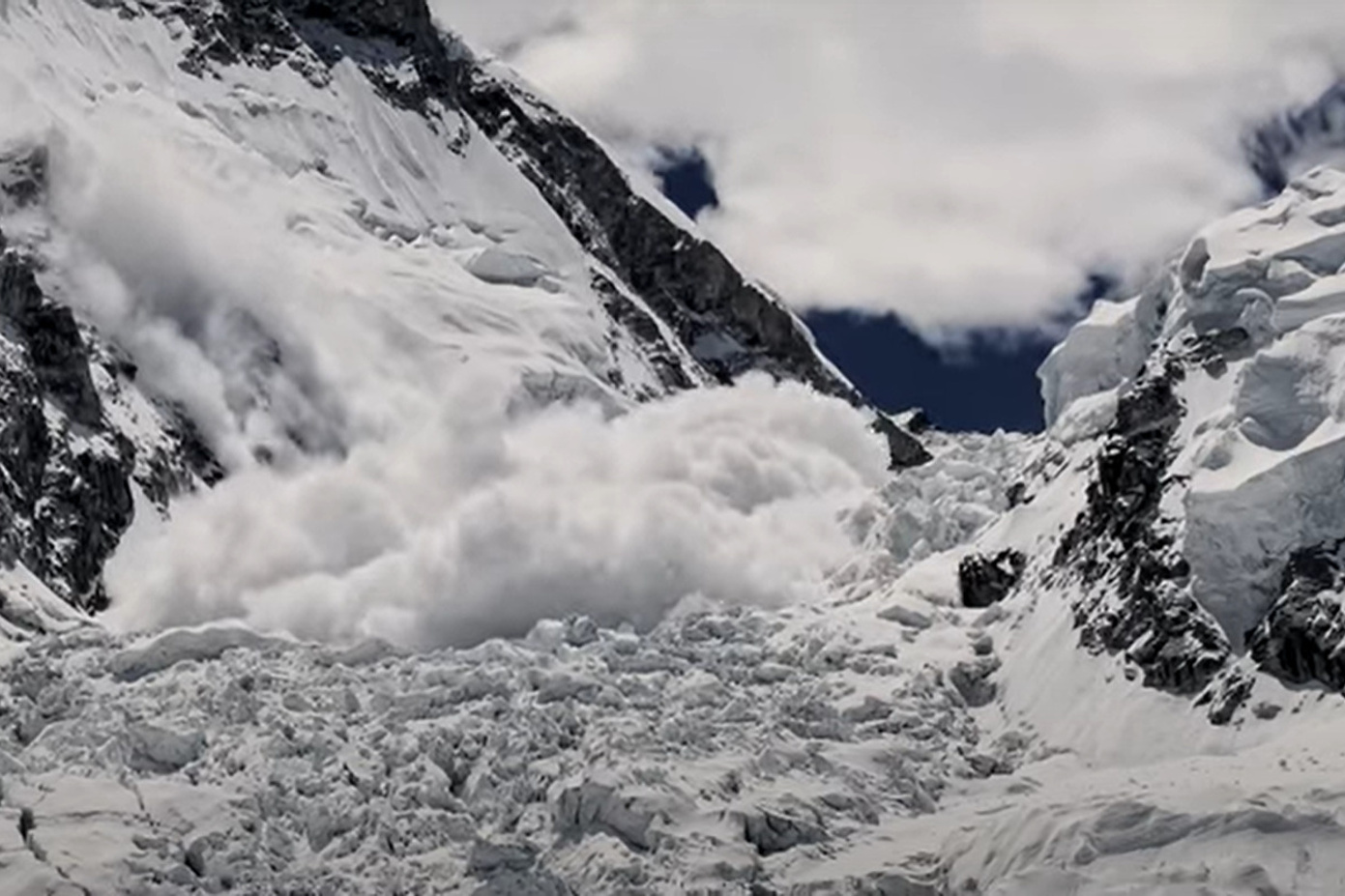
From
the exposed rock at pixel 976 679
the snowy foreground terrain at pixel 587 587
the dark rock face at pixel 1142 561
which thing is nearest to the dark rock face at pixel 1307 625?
the snowy foreground terrain at pixel 587 587

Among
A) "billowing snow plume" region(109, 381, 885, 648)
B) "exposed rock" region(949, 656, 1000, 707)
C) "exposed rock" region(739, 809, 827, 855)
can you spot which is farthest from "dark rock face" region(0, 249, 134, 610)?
"exposed rock" region(739, 809, 827, 855)

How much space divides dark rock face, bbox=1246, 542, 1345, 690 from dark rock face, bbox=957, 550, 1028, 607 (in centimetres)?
1827

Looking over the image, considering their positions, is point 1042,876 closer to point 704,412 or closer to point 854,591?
point 854,591

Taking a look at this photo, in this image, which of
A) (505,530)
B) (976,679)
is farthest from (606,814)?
(505,530)

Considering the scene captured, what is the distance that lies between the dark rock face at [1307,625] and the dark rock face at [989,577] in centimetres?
1827

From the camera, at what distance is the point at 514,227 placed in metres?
194

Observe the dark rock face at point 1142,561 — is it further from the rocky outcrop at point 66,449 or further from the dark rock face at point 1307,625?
the rocky outcrop at point 66,449

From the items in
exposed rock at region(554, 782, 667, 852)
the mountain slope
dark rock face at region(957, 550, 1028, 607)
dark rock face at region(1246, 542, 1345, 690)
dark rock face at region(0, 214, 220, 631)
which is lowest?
exposed rock at region(554, 782, 667, 852)

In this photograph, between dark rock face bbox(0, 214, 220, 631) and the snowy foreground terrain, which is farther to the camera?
dark rock face bbox(0, 214, 220, 631)

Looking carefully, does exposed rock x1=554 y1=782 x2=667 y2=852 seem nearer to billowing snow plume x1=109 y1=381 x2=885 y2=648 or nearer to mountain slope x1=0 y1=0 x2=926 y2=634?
billowing snow plume x1=109 y1=381 x2=885 y2=648

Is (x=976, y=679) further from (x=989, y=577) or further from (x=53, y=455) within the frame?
(x=53, y=455)

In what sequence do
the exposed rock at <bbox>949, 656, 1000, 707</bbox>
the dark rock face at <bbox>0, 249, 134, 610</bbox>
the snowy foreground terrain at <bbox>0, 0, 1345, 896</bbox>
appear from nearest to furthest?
the snowy foreground terrain at <bbox>0, 0, 1345, 896</bbox> < the exposed rock at <bbox>949, 656, 1000, 707</bbox> < the dark rock face at <bbox>0, 249, 134, 610</bbox>

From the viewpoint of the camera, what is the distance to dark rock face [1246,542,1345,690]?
83.3m

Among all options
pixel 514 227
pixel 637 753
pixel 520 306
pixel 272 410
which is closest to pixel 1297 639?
pixel 637 753
